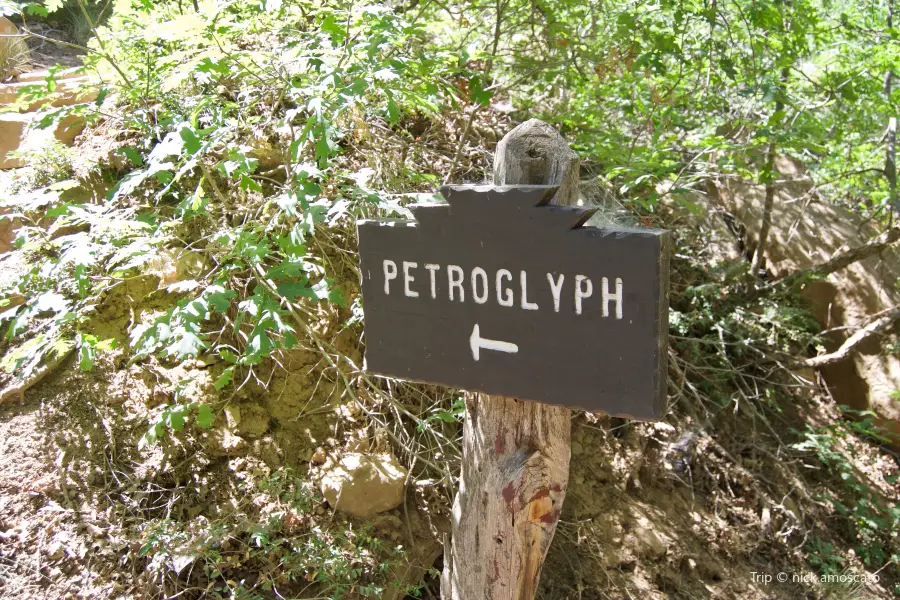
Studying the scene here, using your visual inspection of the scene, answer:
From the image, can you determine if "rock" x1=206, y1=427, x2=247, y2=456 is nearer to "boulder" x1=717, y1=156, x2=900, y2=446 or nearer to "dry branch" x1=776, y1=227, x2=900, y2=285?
"dry branch" x1=776, y1=227, x2=900, y2=285

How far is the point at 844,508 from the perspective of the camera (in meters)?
4.52

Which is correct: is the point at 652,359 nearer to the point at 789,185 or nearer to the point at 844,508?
the point at 844,508

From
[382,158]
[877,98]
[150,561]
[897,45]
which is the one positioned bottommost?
[150,561]

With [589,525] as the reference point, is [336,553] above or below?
above

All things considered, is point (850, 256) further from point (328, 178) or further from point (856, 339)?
point (328, 178)

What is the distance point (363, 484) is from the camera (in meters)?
3.29

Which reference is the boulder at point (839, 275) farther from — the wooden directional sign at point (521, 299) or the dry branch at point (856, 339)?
the wooden directional sign at point (521, 299)

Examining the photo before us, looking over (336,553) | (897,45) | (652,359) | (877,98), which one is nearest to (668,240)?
(652,359)

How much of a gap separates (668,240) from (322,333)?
8.04 feet

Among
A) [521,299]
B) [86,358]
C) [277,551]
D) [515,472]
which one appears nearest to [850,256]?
[515,472]

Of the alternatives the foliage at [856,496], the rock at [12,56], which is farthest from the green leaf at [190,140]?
the foliage at [856,496]

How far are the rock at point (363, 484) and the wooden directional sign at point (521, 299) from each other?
1.54 meters

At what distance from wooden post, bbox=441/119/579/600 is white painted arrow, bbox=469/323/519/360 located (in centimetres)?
23

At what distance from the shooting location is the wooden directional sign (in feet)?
5.00
